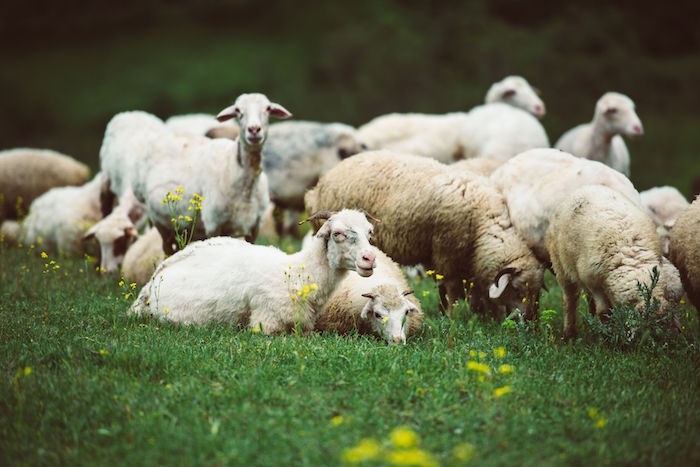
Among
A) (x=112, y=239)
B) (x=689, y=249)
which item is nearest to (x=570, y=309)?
(x=689, y=249)

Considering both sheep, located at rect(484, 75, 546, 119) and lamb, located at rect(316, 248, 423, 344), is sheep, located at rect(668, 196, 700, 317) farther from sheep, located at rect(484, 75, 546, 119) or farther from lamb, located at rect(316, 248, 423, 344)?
sheep, located at rect(484, 75, 546, 119)

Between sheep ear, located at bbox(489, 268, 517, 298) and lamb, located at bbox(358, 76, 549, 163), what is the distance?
392 cm

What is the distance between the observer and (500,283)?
657 centimetres

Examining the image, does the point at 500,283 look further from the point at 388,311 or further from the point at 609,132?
the point at 609,132

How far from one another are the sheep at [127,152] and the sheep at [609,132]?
520 centimetres

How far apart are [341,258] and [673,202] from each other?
439 centimetres

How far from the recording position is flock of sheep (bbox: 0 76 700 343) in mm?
5832

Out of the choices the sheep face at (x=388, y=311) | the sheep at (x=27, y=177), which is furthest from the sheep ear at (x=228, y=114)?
the sheep at (x=27, y=177)

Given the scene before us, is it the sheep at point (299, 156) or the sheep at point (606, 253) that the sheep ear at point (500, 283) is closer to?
the sheep at point (606, 253)

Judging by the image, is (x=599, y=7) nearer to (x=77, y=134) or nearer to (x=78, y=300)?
(x=77, y=134)

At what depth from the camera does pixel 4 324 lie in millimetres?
5777

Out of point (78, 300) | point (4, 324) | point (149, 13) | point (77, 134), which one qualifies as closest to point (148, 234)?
point (78, 300)

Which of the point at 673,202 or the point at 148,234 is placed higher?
the point at 673,202

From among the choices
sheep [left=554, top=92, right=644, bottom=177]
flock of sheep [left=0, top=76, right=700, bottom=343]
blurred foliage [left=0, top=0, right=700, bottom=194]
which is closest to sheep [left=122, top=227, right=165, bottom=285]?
flock of sheep [left=0, top=76, right=700, bottom=343]
